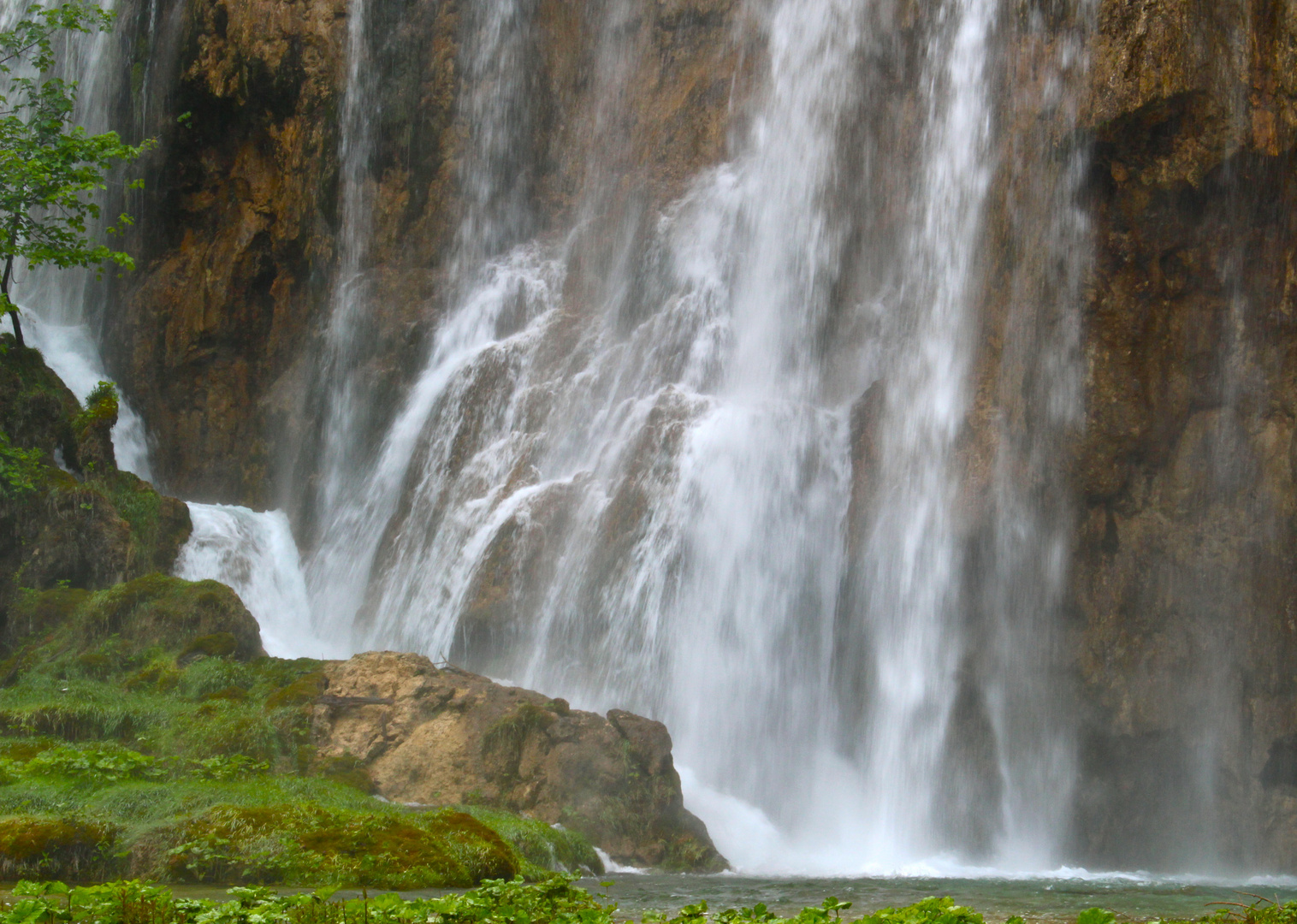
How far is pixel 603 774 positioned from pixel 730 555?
6587 millimetres

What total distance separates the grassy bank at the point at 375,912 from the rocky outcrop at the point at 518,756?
7.47m

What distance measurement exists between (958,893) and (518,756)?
542 centimetres

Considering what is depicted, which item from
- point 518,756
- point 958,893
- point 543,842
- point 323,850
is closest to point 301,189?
point 518,756

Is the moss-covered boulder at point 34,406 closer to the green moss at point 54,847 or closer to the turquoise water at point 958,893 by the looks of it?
the green moss at point 54,847

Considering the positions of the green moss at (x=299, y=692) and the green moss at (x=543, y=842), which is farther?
the green moss at (x=299, y=692)

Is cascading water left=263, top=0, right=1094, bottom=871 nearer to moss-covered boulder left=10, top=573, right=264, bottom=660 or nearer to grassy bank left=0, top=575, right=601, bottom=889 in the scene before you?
moss-covered boulder left=10, top=573, right=264, bottom=660

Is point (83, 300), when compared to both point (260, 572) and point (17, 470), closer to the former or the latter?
point (260, 572)

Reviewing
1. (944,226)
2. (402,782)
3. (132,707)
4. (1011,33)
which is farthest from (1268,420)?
(132,707)

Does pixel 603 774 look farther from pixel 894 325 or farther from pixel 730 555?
pixel 894 325

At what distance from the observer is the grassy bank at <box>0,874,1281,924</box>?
525cm

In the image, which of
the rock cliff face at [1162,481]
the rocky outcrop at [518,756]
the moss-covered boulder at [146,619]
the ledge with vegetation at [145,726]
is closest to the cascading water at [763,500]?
the rock cliff face at [1162,481]

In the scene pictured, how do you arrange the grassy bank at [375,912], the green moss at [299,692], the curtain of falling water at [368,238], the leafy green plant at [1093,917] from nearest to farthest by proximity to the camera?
the leafy green plant at [1093,917] → the grassy bank at [375,912] → the green moss at [299,692] → the curtain of falling water at [368,238]

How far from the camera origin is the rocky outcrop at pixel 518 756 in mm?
13461

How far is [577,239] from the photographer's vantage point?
2756 cm
